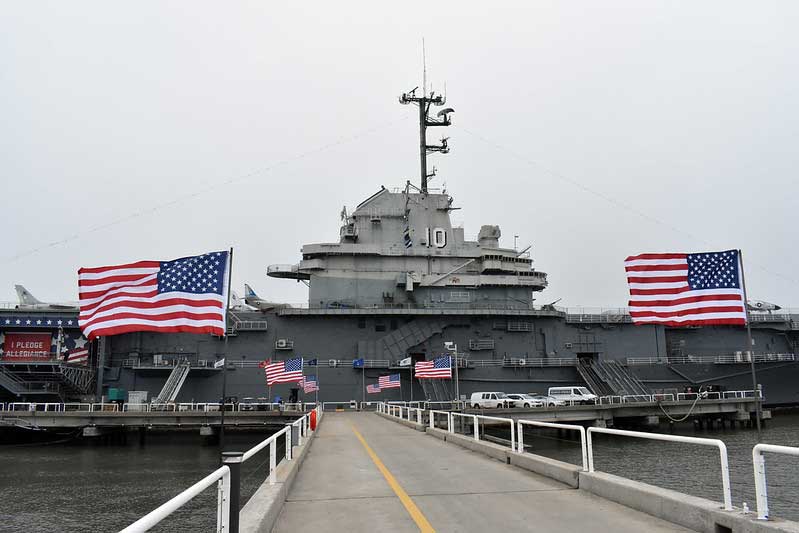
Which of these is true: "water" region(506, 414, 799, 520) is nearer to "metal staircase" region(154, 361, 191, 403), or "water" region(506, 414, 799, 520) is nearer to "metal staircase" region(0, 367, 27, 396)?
"metal staircase" region(154, 361, 191, 403)

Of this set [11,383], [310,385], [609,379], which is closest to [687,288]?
[310,385]

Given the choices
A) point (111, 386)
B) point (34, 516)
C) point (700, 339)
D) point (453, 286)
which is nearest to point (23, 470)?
point (34, 516)

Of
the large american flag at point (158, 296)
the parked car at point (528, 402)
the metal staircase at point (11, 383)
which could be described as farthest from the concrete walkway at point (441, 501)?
the metal staircase at point (11, 383)

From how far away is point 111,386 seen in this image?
41719 millimetres

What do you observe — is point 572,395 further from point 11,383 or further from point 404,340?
point 11,383

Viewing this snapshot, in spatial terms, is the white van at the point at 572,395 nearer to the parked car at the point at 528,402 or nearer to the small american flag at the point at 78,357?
the parked car at the point at 528,402

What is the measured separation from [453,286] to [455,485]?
35408 millimetres

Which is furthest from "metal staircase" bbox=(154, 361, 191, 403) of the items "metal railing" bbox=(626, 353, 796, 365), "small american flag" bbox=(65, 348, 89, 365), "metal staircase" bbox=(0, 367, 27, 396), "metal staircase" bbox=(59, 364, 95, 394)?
"metal railing" bbox=(626, 353, 796, 365)

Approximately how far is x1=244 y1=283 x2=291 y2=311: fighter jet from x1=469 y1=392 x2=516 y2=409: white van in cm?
1584

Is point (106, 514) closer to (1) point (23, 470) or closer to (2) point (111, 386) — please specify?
(1) point (23, 470)

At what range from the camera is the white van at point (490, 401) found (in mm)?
35938

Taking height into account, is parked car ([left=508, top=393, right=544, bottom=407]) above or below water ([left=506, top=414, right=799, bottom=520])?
above

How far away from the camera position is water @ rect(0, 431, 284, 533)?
16.2m

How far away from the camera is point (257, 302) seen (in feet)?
145
